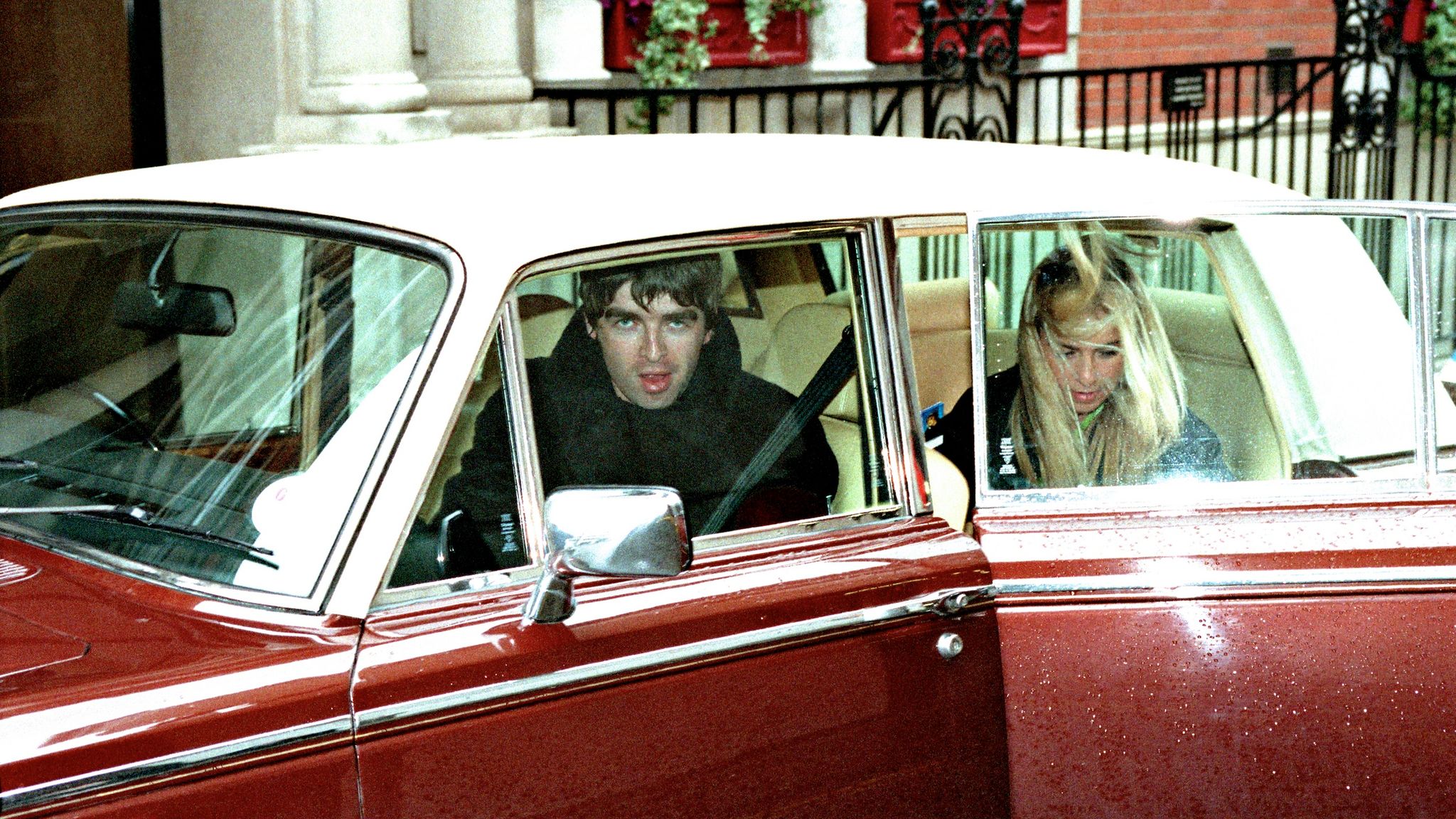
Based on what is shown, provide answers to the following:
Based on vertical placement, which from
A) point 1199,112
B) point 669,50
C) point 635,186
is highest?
point 669,50

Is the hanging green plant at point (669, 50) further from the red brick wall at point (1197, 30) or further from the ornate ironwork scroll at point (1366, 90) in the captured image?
the ornate ironwork scroll at point (1366, 90)

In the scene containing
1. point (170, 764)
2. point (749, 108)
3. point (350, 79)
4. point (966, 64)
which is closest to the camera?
point (170, 764)

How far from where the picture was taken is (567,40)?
8.97 m

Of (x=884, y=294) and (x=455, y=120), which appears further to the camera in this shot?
(x=455, y=120)

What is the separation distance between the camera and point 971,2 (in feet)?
31.1

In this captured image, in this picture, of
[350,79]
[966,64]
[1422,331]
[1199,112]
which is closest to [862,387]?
[1422,331]

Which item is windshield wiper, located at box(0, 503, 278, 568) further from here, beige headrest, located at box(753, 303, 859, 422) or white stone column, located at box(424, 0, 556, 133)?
white stone column, located at box(424, 0, 556, 133)

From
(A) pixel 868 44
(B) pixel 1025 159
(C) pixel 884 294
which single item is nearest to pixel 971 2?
(A) pixel 868 44

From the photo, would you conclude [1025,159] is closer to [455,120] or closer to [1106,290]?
[1106,290]

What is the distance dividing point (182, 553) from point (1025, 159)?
5.80ft

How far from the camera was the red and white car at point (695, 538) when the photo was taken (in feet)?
7.34

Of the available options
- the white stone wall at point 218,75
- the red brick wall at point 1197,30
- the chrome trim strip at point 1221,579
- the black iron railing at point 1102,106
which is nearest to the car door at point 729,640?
the chrome trim strip at point 1221,579

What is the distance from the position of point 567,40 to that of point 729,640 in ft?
22.7

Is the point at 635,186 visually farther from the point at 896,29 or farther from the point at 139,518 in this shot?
the point at 896,29
